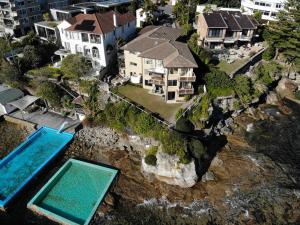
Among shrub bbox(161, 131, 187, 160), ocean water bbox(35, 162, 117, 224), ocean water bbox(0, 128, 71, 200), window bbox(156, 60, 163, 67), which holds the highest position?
window bbox(156, 60, 163, 67)

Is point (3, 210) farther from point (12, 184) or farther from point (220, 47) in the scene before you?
point (220, 47)

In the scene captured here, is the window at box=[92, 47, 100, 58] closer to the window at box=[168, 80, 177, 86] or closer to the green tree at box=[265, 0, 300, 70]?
Result: the window at box=[168, 80, 177, 86]

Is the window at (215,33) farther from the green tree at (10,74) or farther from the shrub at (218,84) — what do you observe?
the green tree at (10,74)

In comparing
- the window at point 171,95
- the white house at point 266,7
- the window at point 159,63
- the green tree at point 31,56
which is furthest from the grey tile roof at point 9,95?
the white house at point 266,7

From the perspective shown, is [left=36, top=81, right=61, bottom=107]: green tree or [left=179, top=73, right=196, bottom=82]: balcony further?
[left=36, top=81, right=61, bottom=107]: green tree

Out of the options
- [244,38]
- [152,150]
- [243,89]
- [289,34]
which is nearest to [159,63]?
[152,150]

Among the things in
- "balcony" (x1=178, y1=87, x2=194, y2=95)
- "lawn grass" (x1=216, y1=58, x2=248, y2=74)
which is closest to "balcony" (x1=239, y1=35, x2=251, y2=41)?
"lawn grass" (x1=216, y1=58, x2=248, y2=74)
